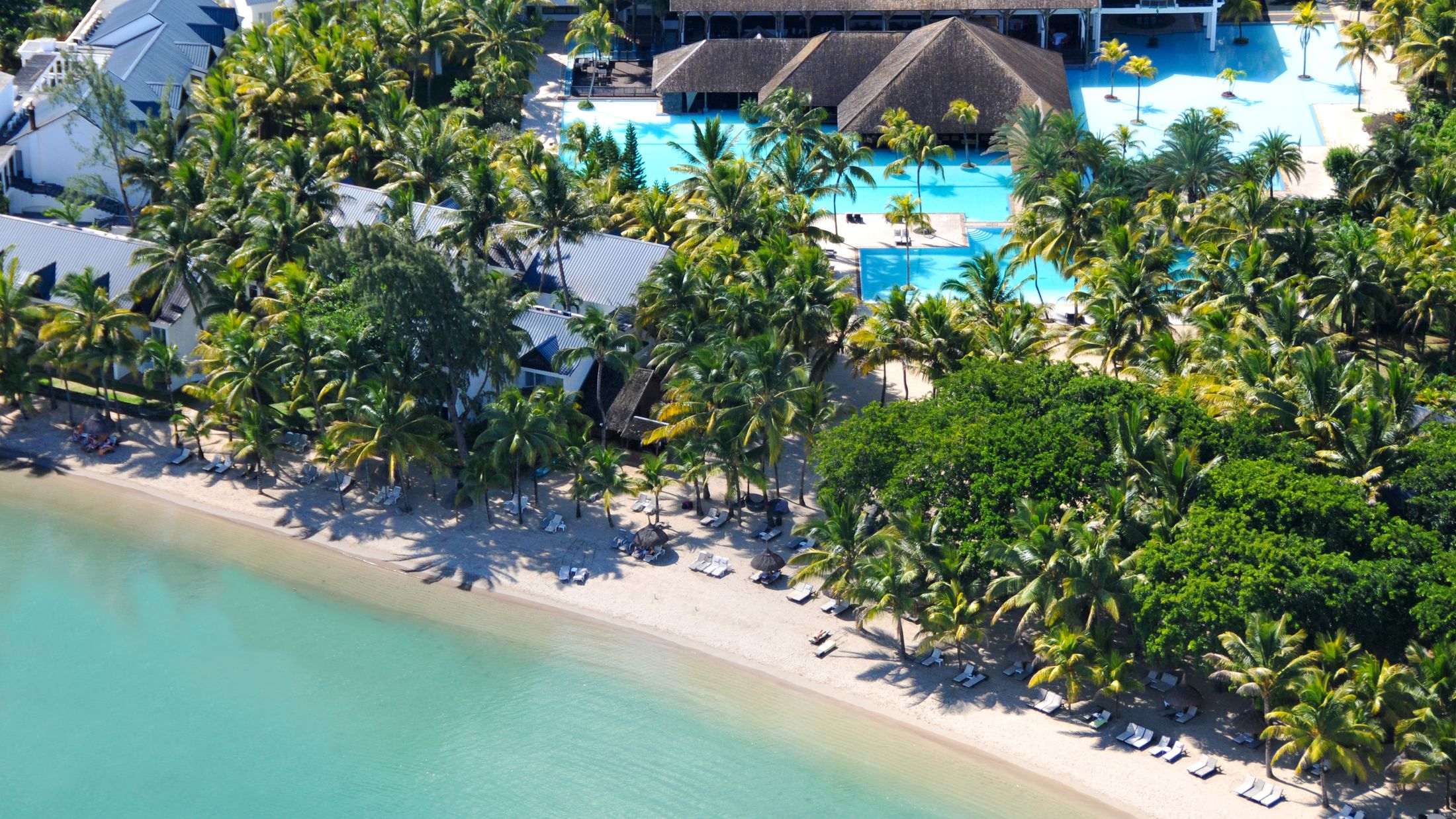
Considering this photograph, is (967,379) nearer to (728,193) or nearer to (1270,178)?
(728,193)

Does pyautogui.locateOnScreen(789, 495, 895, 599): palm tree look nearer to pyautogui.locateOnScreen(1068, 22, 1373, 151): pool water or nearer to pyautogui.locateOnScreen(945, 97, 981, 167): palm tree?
pyautogui.locateOnScreen(945, 97, 981, 167): palm tree

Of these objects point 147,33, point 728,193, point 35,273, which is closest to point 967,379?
point 728,193

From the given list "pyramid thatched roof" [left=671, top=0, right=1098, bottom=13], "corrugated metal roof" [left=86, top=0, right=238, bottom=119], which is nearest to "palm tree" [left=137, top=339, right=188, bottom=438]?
"corrugated metal roof" [left=86, top=0, right=238, bottom=119]

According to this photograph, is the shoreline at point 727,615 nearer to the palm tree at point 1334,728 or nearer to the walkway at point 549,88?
the palm tree at point 1334,728

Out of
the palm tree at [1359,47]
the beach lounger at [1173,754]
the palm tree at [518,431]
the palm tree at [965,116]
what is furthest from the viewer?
the palm tree at [1359,47]

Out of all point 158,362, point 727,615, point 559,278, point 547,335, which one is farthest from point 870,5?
point 727,615

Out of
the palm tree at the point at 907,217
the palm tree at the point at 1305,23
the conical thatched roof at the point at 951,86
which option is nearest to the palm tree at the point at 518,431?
the palm tree at the point at 907,217
